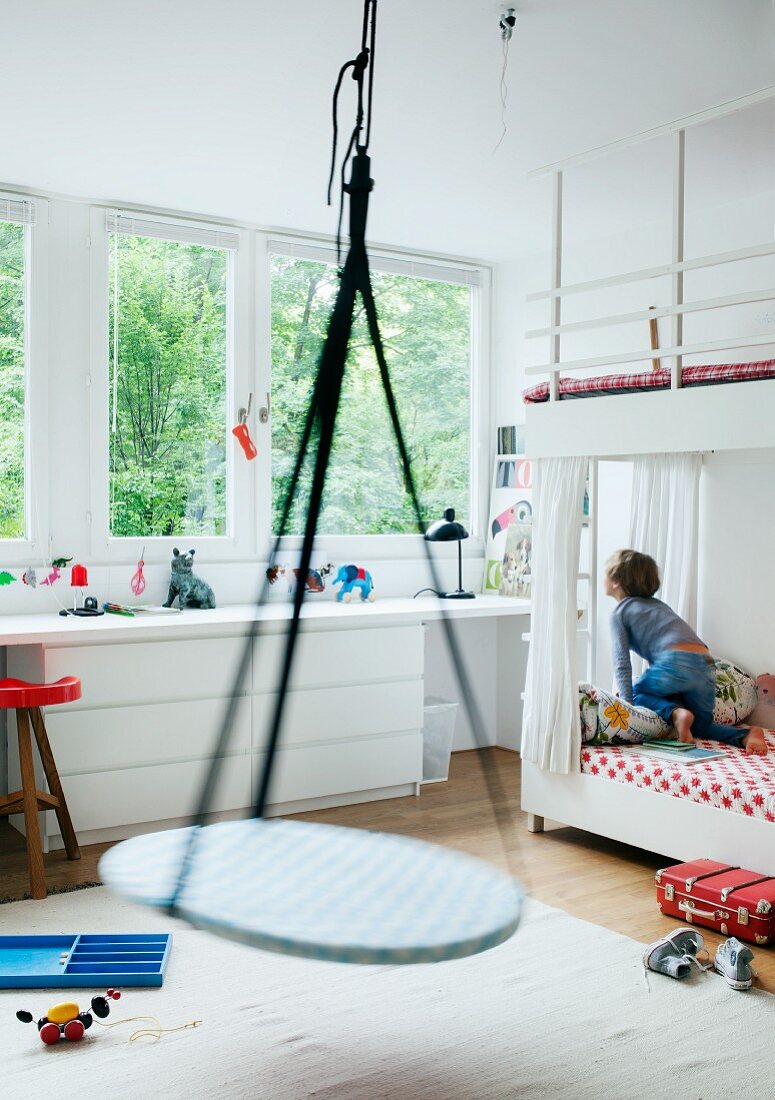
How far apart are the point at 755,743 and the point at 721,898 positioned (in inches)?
35.2

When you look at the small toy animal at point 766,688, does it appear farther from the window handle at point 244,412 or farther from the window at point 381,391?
the window handle at point 244,412

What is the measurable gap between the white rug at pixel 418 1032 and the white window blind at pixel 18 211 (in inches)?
104

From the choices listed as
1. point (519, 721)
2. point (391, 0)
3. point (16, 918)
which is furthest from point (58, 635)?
point (519, 721)

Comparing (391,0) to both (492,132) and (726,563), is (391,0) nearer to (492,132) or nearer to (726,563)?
(492,132)

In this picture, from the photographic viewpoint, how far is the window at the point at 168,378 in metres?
4.53

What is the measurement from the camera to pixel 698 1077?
7.73 ft

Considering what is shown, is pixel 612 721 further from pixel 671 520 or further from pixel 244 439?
pixel 244 439

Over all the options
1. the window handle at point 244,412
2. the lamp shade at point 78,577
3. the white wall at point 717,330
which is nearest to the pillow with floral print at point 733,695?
the white wall at point 717,330

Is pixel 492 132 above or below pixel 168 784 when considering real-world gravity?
above

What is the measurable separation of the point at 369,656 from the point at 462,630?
115 cm

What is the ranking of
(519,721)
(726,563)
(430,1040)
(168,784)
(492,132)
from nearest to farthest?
(430,1040), (492,132), (168,784), (726,563), (519,721)

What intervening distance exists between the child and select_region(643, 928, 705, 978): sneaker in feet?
3.81

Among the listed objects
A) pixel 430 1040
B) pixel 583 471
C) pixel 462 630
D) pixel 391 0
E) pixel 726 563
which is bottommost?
pixel 430 1040

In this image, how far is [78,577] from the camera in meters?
4.22
